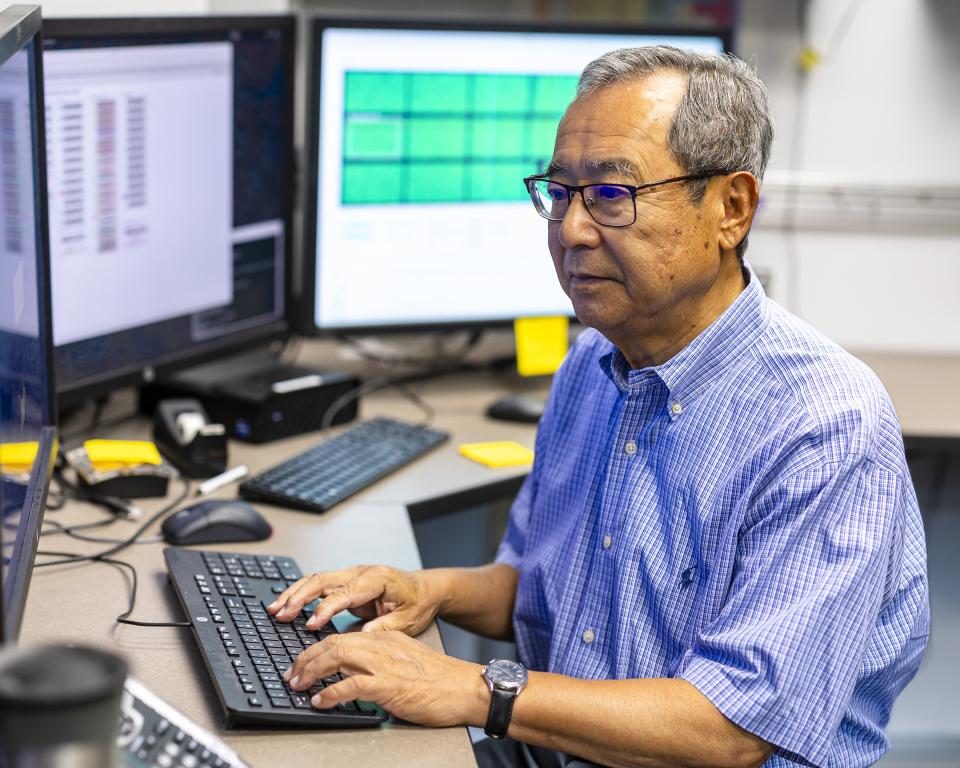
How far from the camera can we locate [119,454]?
1.50 metres

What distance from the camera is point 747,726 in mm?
1040

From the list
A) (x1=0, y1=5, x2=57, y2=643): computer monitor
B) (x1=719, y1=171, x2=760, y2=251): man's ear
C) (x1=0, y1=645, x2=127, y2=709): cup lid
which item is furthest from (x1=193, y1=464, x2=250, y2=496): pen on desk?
(x1=0, y1=645, x2=127, y2=709): cup lid

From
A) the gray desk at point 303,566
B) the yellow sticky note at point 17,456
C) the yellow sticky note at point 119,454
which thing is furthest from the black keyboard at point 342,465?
the yellow sticky note at point 17,456

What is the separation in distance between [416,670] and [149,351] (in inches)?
33.1

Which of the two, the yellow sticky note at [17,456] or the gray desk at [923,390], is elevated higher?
the yellow sticky note at [17,456]

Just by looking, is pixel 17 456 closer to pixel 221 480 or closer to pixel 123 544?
pixel 123 544

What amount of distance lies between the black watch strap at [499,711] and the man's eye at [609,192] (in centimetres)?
48

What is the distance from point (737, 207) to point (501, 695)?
528 mm

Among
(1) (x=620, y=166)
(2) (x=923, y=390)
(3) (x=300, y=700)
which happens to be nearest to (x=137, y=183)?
(1) (x=620, y=166)

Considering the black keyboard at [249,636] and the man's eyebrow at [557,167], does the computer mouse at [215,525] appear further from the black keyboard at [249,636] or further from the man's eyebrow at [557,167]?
the man's eyebrow at [557,167]

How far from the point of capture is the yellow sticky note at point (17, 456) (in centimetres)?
94

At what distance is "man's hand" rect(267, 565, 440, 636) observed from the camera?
116 centimetres

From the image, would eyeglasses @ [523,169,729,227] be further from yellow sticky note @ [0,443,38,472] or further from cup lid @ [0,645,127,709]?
cup lid @ [0,645,127,709]

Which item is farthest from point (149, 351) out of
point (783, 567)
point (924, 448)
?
point (924, 448)
